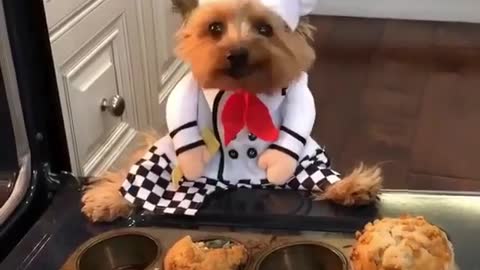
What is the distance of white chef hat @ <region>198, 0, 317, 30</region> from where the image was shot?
83 centimetres

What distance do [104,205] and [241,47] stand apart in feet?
0.76

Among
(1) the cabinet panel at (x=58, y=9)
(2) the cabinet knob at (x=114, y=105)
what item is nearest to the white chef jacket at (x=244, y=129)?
(1) the cabinet panel at (x=58, y=9)

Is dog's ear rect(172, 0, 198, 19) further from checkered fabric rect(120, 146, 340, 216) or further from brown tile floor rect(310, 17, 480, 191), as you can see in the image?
brown tile floor rect(310, 17, 480, 191)

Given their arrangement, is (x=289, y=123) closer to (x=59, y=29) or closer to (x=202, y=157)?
(x=202, y=157)

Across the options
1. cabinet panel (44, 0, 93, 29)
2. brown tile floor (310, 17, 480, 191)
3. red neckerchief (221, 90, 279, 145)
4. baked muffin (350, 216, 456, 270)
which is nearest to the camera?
baked muffin (350, 216, 456, 270)

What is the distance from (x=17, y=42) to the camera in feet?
3.09

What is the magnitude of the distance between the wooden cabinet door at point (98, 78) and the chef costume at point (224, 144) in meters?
0.32

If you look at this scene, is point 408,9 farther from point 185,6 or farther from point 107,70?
point 185,6

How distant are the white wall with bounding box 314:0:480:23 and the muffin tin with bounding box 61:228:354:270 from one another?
1830mm

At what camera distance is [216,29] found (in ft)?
2.77

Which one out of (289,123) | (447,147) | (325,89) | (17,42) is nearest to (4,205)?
(17,42)

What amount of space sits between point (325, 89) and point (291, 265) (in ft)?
4.45

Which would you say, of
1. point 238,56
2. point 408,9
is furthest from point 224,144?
point 408,9

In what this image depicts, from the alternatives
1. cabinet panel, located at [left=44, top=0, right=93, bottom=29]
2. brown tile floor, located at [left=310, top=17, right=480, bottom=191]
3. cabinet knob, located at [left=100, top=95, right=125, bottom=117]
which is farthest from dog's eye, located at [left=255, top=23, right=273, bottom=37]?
brown tile floor, located at [left=310, top=17, right=480, bottom=191]
